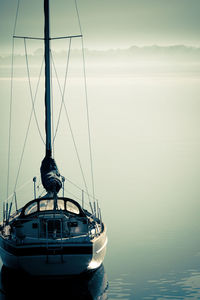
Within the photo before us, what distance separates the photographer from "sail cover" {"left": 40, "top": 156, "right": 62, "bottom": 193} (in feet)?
81.4

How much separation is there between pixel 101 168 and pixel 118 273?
35.6m

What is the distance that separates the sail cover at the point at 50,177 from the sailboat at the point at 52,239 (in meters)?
0.04

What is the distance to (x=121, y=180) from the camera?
1975 inches

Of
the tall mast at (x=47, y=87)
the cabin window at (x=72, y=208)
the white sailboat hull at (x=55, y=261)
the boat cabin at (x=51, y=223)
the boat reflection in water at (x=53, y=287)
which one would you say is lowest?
the boat reflection in water at (x=53, y=287)

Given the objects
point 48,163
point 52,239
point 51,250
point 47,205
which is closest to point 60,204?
point 47,205

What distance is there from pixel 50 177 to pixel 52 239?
4.75 metres

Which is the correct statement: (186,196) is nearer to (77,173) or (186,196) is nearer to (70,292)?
(77,173)

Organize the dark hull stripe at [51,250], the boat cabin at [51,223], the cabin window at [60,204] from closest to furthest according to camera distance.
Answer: the dark hull stripe at [51,250], the boat cabin at [51,223], the cabin window at [60,204]

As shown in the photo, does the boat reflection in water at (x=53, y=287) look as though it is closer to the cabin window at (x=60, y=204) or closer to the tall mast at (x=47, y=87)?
the cabin window at (x=60, y=204)

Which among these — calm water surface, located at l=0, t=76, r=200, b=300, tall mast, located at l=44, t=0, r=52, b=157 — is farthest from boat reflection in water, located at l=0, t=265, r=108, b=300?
tall mast, located at l=44, t=0, r=52, b=157

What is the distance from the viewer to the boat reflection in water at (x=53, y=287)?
835 inches

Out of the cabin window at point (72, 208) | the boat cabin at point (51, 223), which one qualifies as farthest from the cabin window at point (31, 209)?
the cabin window at point (72, 208)

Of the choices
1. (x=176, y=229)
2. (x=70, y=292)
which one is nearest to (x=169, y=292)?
(x=70, y=292)

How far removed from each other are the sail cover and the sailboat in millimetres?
40
